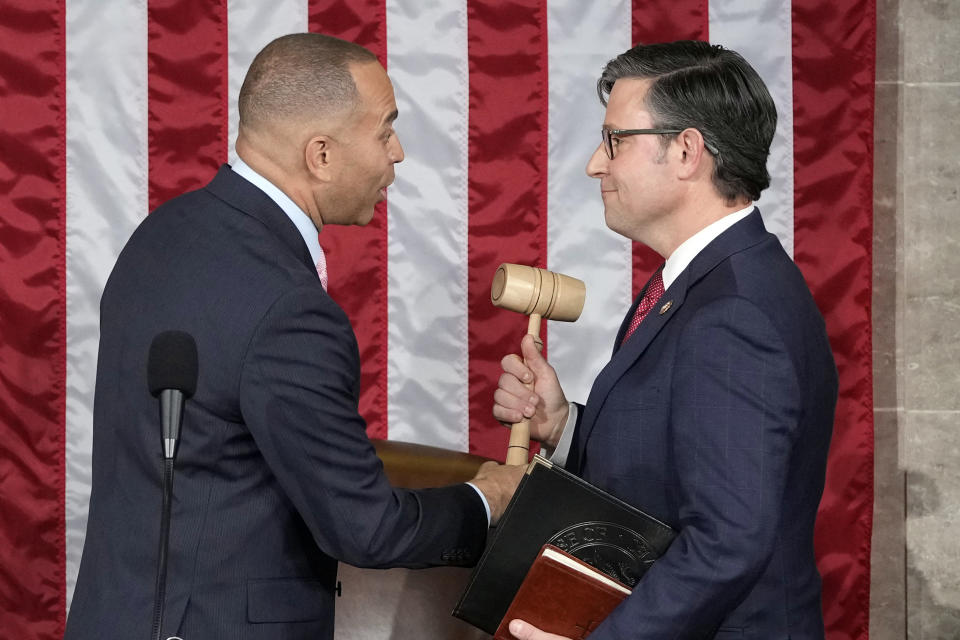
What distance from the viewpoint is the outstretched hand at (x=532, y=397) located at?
6.35 feet

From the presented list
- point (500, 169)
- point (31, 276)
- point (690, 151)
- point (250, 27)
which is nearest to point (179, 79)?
point (250, 27)

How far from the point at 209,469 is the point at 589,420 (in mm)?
589

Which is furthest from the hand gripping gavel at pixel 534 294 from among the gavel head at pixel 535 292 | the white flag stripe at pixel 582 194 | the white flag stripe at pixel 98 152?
the white flag stripe at pixel 98 152

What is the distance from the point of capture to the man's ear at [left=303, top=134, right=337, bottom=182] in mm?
1693

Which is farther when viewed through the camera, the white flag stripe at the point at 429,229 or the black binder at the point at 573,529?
the white flag stripe at the point at 429,229

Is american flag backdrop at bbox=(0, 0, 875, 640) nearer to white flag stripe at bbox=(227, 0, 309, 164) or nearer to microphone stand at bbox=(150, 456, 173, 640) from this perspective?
white flag stripe at bbox=(227, 0, 309, 164)

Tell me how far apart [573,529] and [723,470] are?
9.3 inches

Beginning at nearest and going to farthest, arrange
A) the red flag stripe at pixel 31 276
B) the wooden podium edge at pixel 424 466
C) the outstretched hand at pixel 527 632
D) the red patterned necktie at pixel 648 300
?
the outstretched hand at pixel 527 632 < the red patterned necktie at pixel 648 300 < the wooden podium edge at pixel 424 466 < the red flag stripe at pixel 31 276

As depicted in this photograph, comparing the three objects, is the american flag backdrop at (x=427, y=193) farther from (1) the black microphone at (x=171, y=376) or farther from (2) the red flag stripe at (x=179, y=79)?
(1) the black microphone at (x=171, y=376)

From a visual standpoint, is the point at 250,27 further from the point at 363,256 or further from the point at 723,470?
the point at 723,470

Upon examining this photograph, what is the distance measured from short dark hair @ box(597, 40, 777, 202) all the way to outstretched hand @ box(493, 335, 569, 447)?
1.73 feet

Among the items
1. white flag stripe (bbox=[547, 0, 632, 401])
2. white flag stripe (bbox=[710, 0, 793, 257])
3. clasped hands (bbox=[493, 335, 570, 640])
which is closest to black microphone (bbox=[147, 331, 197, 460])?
clasped hands (bbox=[493, 335, 570, 640])

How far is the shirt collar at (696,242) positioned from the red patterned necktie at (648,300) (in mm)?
84

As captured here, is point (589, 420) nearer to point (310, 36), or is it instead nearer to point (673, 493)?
point (673, 493)
